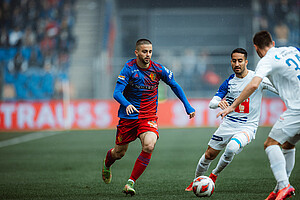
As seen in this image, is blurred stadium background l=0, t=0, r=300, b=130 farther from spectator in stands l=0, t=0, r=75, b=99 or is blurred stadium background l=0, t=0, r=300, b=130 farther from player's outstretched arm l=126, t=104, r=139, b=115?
player's outstretched arm l=126, t=104, r=139, b=115

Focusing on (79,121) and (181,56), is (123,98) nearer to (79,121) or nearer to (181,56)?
(79,121)

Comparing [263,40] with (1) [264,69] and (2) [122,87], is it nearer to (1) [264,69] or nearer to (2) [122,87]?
(1) [264,69]

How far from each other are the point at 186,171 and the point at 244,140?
8.48 feet

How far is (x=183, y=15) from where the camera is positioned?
1146 inches

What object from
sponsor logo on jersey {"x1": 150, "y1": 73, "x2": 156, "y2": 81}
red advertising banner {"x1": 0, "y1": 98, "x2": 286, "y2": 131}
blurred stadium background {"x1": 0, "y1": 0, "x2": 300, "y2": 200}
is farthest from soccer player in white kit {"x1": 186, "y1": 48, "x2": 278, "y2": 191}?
red advertising banner {"x1": 0, "y1": 98, "x2": 286, "y2": 131}

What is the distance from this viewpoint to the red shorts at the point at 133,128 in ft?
23.1

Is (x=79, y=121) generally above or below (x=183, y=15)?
below

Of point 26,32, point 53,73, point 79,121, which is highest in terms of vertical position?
point 26,32

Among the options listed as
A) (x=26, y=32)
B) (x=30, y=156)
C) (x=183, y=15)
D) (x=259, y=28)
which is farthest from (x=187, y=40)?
(x=30, y=156)

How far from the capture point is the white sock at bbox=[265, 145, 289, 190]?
18.1 feet

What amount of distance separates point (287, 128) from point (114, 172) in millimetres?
4533

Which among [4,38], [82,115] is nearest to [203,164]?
[82,115]

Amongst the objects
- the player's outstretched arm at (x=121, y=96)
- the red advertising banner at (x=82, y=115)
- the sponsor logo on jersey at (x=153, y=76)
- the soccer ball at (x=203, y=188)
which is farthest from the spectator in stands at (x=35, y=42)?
the soccer ball at (x=203, y=188)

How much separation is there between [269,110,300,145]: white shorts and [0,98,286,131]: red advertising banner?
49.5 ft
